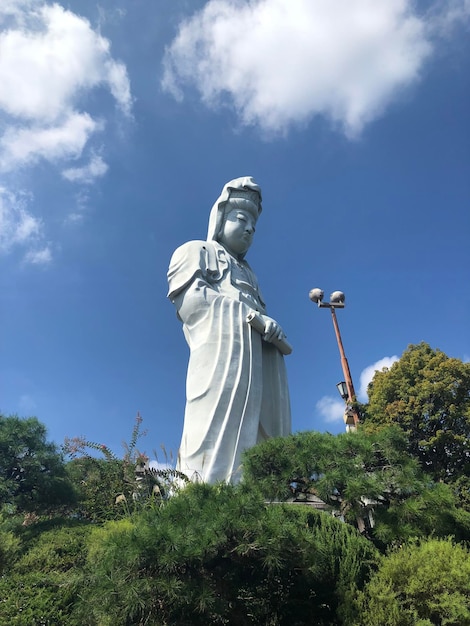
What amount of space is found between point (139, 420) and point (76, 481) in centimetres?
404

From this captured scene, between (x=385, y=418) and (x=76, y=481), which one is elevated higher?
(x=385, y=418)

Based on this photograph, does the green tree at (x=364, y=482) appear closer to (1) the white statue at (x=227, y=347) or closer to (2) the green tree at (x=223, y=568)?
(2) the green tree at (x=223, y=568)

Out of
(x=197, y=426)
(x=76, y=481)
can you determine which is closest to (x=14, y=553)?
(x=197, y=426)

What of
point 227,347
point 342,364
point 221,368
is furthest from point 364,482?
point 342,364

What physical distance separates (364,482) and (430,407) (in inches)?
448

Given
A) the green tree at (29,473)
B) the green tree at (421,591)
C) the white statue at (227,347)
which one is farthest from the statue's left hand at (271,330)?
the green tree at (29,473)

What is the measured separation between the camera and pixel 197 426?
24.1ft

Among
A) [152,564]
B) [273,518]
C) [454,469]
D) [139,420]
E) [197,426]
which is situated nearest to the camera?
[152,564]

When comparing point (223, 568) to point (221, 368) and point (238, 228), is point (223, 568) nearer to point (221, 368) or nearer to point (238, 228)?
point (221, 368)

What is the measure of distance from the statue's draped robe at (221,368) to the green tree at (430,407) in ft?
25.0

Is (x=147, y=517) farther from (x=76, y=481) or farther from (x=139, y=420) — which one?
(x=76, y=481)

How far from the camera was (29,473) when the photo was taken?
424 inches

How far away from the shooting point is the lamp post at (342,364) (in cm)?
1439

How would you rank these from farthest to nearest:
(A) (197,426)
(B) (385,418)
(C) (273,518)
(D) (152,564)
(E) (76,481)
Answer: (B) (385,418) → (E) (76,481) → (A) (197,426) → (C) (273,518) → (D) (152,564)
